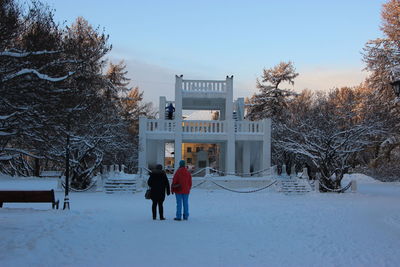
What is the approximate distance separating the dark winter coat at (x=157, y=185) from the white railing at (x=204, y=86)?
15.3 meters

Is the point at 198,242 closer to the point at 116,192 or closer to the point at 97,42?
the point at 97,42

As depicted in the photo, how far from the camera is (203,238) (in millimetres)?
9484

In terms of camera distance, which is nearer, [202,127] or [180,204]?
[180,204]

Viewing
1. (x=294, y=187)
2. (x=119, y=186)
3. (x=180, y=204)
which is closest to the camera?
(x=180, y=204)

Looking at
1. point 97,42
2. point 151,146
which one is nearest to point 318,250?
point 97,42

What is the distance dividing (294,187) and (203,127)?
22.9 feet

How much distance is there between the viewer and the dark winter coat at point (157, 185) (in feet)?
40.0

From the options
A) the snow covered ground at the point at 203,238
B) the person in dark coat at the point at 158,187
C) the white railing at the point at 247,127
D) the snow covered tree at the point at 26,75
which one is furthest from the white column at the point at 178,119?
the snow covered tree at the point at 26,75

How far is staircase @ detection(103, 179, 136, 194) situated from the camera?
2278cm

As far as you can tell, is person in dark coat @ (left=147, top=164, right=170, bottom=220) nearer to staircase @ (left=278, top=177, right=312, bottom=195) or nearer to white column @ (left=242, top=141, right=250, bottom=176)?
staircase @ (left=278, top=177, right=312, bottom=195)

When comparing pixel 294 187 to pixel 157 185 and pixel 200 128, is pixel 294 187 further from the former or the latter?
pixel 157 185

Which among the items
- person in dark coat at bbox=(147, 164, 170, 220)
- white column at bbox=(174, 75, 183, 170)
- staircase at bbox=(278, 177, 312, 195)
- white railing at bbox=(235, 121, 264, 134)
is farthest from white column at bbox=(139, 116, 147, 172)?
person in dark coat at bbox=(147, 164, 170, 220)

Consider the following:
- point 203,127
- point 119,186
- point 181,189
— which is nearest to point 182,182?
point 181,189

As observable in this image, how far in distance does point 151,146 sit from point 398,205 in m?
17.2
